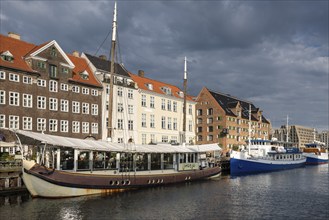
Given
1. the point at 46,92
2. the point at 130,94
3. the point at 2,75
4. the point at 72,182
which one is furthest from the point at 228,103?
the point at 72,182

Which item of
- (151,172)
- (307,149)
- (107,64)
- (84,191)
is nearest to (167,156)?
(151,172)

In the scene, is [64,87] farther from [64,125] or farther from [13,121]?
[13,121]

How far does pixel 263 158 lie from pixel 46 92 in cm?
4494

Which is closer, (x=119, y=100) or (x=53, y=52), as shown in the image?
(x=53, y=52)

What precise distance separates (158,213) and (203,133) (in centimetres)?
7470

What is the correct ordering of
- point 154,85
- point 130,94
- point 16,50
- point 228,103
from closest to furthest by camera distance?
point 16,50 < point 130,94 < point 154,85 < point 228,103

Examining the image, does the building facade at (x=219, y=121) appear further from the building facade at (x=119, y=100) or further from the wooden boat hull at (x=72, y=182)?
the wooden boat hull at (x=72, y=182)

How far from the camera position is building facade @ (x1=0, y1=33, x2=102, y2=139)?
163ft

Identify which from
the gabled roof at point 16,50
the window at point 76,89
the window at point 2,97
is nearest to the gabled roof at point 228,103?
the window at point 76,89

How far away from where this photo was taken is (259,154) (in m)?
77.3

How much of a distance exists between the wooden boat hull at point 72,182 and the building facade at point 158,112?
95.8 ft

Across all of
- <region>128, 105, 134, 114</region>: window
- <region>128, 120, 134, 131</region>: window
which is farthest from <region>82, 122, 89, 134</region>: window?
<region>128, 105, 134, 114</region>: window

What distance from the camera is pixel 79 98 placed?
194 ft

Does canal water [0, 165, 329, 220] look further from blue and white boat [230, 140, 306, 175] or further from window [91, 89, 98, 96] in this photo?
window [91, 89, 98, 96]
